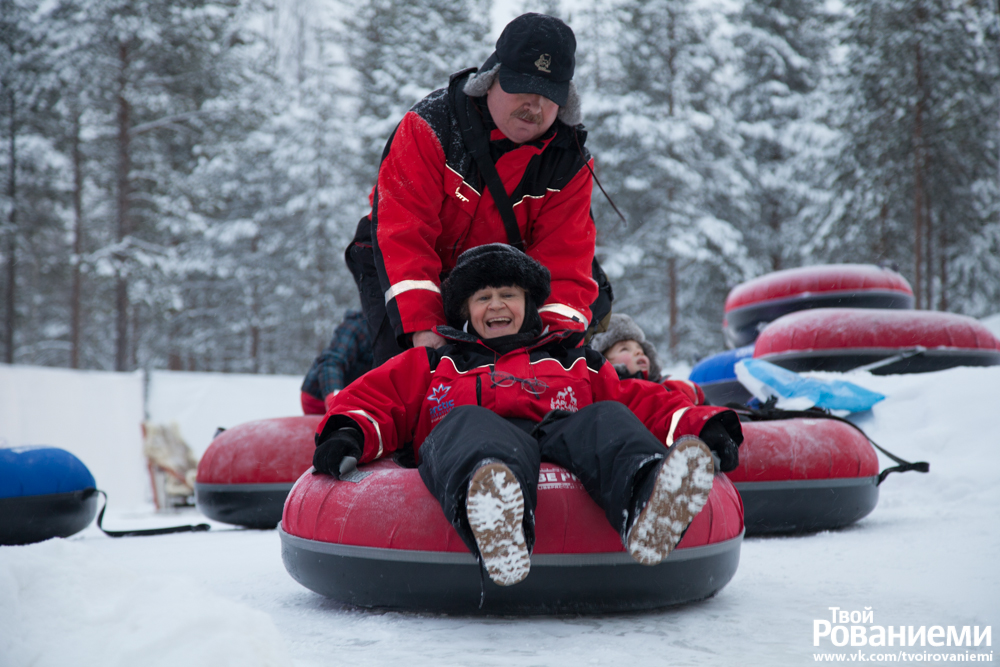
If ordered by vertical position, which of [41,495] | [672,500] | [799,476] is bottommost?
[41,495]

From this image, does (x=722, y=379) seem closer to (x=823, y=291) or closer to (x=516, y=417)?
(x=823, y=291)

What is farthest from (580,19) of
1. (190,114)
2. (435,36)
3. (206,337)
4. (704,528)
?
(704,528)

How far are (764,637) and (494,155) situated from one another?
161cm

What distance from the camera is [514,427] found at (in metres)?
1.78

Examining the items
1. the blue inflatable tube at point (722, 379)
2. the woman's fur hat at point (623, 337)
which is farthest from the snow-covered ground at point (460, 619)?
the blue inflatable tube at point (722, 379)

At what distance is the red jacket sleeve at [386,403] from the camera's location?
1893 millimetres

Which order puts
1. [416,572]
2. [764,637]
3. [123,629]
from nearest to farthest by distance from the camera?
[123,629] < [764,637] < [416,572]

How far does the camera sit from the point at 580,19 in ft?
46.8

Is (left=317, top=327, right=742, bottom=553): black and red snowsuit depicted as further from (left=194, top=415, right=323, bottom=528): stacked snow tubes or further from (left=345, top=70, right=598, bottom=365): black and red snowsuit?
(left=194, top=415, right=323, bottom=528): stacked snow tubes

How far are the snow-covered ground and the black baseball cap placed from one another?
1.51 metres

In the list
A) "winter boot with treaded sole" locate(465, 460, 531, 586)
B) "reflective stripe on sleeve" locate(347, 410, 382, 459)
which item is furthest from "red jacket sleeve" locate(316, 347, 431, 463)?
"winter boot with treaded sole" locate(465, 460, 531, 586)

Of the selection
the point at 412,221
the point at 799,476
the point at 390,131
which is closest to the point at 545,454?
the point at 412,221

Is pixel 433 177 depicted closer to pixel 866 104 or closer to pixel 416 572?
pixel 416 572

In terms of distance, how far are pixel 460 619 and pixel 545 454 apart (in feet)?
1.46
